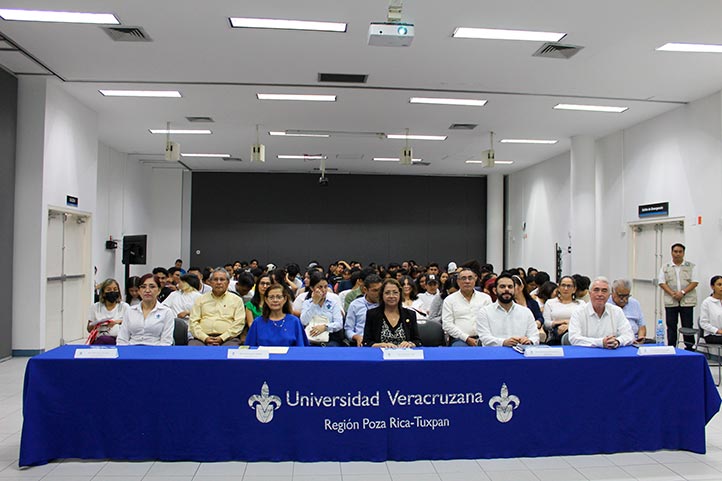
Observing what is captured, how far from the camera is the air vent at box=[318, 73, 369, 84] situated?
24.7 ft

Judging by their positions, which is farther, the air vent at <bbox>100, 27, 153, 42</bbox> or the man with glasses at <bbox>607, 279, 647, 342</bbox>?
the air vent at <bbox>100, 27, 153, 42</bbox>

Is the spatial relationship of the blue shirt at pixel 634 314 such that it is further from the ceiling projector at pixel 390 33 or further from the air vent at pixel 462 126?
the air vent at pixel 462 126

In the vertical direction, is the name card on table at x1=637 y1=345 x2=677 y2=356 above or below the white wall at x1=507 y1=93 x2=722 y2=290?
below

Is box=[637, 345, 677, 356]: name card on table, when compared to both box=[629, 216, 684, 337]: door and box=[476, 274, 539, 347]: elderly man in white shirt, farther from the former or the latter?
box=[629, 216, 684, 337]: door

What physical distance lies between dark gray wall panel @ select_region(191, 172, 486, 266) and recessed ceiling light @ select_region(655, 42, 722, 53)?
11.1m

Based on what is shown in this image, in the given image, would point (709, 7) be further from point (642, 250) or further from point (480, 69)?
point (642, 250)

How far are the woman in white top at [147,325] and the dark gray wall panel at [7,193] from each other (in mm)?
3691

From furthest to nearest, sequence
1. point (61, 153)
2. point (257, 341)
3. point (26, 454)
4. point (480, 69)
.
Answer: point (61, 153) → point (480, 69) → point (257, 341) → point (26, 454)

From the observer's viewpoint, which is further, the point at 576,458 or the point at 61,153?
the point at 61,153

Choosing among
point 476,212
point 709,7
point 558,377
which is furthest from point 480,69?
point 476,212

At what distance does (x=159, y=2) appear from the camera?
5352mm

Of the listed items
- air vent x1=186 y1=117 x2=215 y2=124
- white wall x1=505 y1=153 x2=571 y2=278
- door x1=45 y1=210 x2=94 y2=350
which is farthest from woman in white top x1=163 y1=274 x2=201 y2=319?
white wall x1=505 y1=153 x2=571 y2=278

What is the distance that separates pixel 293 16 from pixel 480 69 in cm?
276

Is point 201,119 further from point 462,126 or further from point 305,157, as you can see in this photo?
point 462,126
